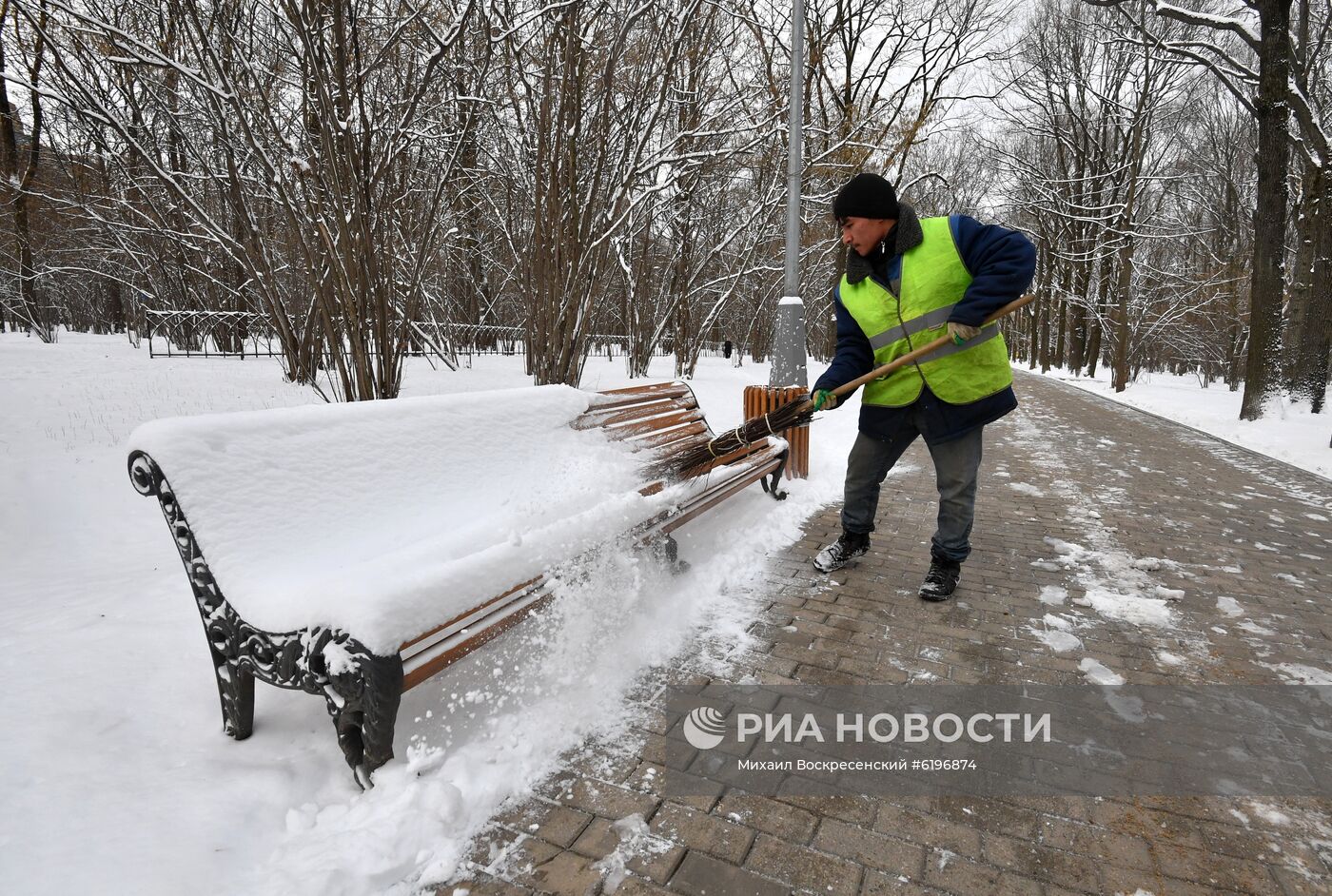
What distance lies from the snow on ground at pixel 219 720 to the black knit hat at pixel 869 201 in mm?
1992

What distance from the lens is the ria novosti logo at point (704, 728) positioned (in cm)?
224

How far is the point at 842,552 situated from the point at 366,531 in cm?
262

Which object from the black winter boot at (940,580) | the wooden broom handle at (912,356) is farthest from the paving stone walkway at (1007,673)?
the wooden broom handle at (912,356)

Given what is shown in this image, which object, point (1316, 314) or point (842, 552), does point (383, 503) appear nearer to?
point (842, 552)

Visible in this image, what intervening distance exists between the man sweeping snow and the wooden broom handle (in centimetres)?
5

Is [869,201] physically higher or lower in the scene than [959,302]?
higher

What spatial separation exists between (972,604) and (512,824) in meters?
2.52

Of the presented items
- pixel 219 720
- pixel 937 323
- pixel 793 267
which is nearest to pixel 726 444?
pixel 937 323

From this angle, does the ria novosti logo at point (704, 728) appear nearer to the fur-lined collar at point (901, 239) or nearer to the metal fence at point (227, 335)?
the fur-lined collar at point (901, 239)

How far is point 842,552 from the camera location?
3.89 meters

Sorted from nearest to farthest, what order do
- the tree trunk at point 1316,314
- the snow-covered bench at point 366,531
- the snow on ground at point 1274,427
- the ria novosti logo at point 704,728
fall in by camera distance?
the snow-covered bench at point 366,531 < the ria novosti logo at point 704,728 < the snow on ground at point 1274,427 < the tree trunk at point 1316,314

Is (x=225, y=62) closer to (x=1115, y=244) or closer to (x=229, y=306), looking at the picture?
(x=229, y=306)

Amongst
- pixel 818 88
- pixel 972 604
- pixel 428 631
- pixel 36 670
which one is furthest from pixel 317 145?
pixel 818 88

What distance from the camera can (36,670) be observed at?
2291 millimetres
